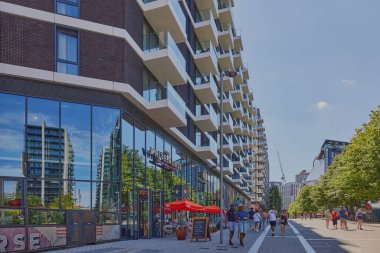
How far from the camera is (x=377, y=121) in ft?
144

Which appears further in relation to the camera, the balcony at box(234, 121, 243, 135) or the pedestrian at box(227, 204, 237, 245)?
the balcony at box(234, 121, 243, 135)

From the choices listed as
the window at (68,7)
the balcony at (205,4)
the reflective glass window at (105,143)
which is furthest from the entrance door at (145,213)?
the balcony at (205,4)

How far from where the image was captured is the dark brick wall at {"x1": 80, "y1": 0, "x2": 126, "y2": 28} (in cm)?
2042

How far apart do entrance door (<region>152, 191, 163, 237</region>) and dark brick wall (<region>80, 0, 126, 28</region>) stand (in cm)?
977

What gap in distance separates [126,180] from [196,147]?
1597 cm

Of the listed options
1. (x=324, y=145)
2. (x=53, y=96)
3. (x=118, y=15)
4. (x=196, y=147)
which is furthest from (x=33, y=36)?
(x=324, y=145)

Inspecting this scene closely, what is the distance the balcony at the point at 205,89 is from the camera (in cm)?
3791

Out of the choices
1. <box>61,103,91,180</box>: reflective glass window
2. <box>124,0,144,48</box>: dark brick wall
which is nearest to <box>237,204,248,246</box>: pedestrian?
<box>61,103,91,180</box>: reflective glass window

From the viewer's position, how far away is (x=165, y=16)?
25516mm

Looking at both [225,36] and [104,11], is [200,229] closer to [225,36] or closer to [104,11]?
[104,11]

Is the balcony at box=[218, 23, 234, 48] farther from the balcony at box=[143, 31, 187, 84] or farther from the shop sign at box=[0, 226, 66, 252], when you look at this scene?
the shop sign at box=[0, 226, 66, 252]

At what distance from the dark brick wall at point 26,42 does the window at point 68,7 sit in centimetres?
90

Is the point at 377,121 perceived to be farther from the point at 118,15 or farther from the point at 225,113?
the point at 118,15

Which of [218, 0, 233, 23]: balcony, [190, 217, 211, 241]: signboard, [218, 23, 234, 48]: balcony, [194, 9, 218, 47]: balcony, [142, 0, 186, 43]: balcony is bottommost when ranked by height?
[190, 217, 211, 241]: signboard
